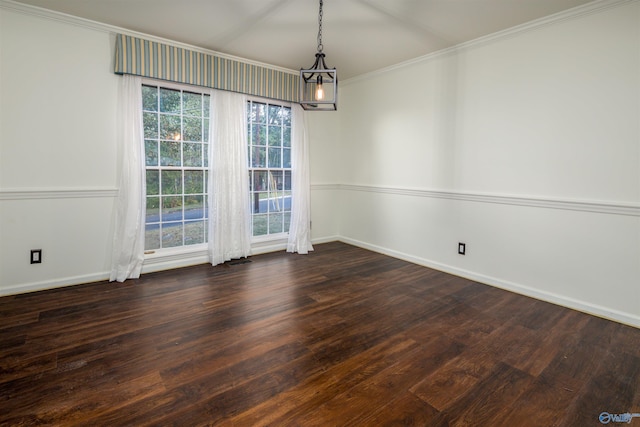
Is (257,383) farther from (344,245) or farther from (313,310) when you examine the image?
(344,245)

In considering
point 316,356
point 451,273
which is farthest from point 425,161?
point 316,356

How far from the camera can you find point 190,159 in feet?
13.5

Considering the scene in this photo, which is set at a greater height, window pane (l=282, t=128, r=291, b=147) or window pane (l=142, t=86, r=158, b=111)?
window pane (l=142, t=86, r=158, b=111)

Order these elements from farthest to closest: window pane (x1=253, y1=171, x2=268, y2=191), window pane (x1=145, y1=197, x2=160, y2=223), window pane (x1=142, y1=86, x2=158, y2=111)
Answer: window pane (x1=253, y1=171, x2=268, y2=191), window pane (x1=145, y1=197, x2=160, y2=223), window pane (x1=142, y1=86, x2=158, y2=111)

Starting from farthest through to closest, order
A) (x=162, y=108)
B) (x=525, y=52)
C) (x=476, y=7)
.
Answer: (x=162, y=108), (x=525, y=52), (x=476, y=7)

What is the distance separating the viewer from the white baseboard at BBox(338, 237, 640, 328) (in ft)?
9.02

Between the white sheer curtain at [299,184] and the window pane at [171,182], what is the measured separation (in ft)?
5.27

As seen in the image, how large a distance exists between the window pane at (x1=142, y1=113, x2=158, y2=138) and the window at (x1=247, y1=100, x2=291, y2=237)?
1224 mm

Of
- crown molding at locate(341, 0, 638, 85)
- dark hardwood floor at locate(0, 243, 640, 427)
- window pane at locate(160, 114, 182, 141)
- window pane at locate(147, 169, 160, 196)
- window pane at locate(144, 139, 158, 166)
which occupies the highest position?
crown molding at locate(341, 0, 638, 85)

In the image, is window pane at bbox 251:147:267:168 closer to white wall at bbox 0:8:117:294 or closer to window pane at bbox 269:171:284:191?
window pane at bbox 269:171:284:191

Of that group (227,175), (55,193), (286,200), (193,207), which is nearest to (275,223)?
(286,200)

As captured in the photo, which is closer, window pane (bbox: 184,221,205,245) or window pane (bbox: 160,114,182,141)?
window pane (bbox: 160,114,182,141)

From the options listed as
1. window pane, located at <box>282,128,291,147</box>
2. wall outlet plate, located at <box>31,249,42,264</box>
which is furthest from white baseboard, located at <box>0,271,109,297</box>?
window pane, located at <box>282,128,291,147</box>

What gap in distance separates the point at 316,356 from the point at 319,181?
3.48 meters
